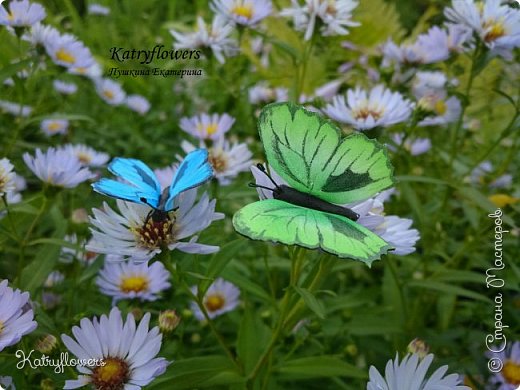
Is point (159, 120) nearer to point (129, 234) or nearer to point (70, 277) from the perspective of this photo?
point (70, 277)

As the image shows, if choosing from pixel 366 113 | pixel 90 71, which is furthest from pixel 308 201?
pixel 90 71

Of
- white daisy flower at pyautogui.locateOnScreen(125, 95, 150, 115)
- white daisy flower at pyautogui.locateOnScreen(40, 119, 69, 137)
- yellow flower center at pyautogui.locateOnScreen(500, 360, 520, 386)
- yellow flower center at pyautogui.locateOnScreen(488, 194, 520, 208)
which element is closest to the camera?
yellow flower center at pyautogui.locateOnScreen(500, 360, 520, 386)

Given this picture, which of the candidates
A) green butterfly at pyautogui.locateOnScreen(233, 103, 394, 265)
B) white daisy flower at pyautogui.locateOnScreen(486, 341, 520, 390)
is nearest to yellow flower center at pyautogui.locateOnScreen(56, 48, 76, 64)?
green butterfly at pyautogui.locateOnScreen(233, 103, 394, 265)

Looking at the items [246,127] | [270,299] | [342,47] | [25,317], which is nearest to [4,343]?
[25,317]

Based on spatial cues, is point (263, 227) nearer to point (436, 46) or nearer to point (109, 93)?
point (436, 46)

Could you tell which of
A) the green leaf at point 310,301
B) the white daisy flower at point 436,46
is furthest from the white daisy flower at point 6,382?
the white daisy flower at point 436,46

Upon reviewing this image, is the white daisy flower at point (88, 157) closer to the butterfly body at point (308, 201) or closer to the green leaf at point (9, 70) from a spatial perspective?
the green leaf at point (9, 70)

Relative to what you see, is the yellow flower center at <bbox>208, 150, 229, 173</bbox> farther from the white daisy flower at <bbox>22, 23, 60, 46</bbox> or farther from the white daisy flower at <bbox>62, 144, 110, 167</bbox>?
the white daisy flower at <bbox>22, 23, 60, 46</bbox>
